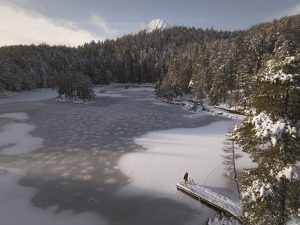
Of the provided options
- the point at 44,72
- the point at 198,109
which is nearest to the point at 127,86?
the point at 44,72

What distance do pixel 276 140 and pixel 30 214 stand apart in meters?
20.1

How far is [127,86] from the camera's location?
486ft

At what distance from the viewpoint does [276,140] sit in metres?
11.9

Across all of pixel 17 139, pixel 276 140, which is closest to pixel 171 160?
pixel 276 140

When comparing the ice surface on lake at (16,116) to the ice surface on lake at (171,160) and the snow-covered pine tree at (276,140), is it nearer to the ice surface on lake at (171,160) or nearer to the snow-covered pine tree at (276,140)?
the ice surface on lake at (171,160)

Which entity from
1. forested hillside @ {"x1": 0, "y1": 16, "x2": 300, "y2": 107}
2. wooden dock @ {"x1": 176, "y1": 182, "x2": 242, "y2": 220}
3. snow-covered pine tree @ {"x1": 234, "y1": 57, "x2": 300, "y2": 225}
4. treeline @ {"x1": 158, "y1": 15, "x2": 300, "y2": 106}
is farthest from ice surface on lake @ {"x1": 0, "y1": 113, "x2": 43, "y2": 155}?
treeline @ {"x1": 158, "y1": 15, "x2": 300, "y2": 106}

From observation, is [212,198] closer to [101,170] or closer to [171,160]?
[171,160]

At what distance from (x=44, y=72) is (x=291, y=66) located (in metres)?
133

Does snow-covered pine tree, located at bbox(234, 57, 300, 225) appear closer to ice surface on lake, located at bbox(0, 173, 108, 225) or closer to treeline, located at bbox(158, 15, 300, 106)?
ice surface on lake, located at bbox(0, 173, 108, 225)

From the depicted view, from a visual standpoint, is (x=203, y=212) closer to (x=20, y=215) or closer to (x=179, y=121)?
(x=20, y=215)

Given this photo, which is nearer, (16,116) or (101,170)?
(101,170)

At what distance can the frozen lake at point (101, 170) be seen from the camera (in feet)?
79.2

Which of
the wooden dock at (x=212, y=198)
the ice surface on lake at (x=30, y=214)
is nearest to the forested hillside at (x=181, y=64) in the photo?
the wooden dock at (x=212, y=198)

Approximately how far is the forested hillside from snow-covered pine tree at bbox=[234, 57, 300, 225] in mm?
33832
